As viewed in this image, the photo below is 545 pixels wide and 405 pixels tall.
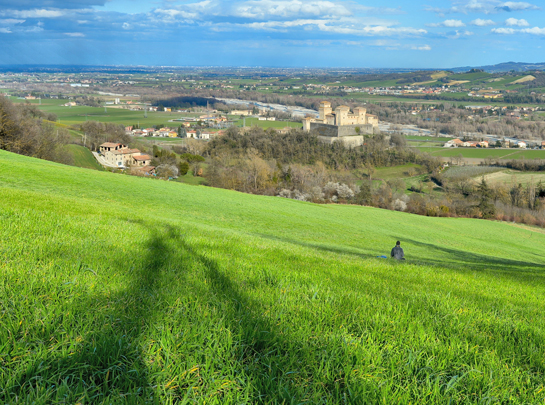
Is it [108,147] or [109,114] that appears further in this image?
[109,114]

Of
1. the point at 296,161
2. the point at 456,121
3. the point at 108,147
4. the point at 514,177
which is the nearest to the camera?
the point at 108,147

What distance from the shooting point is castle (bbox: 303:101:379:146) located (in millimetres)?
119688

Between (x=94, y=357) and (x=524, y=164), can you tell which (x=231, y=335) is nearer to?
(x=94, y=357)

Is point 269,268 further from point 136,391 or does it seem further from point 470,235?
point 470,235

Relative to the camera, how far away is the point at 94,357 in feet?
7.59

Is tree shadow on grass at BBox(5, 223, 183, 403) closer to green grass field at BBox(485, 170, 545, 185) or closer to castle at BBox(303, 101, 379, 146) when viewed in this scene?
green grass field at BBox(485, 170, 545, 185)

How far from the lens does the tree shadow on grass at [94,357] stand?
2.01m

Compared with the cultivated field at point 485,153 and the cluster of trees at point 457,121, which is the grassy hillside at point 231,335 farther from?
the cluster of trees at point 457,121

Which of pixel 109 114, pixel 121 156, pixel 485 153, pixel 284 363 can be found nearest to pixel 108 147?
pixel 121 156

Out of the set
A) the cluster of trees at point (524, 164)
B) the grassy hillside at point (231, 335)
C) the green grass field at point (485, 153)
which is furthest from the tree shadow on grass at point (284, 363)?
the green grass field at point (485, 153)

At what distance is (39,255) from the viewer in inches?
165

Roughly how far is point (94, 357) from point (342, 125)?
131669mm

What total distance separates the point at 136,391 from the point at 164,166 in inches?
2865

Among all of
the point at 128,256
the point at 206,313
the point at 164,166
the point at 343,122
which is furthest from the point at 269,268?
Answer: the point at 343,122
